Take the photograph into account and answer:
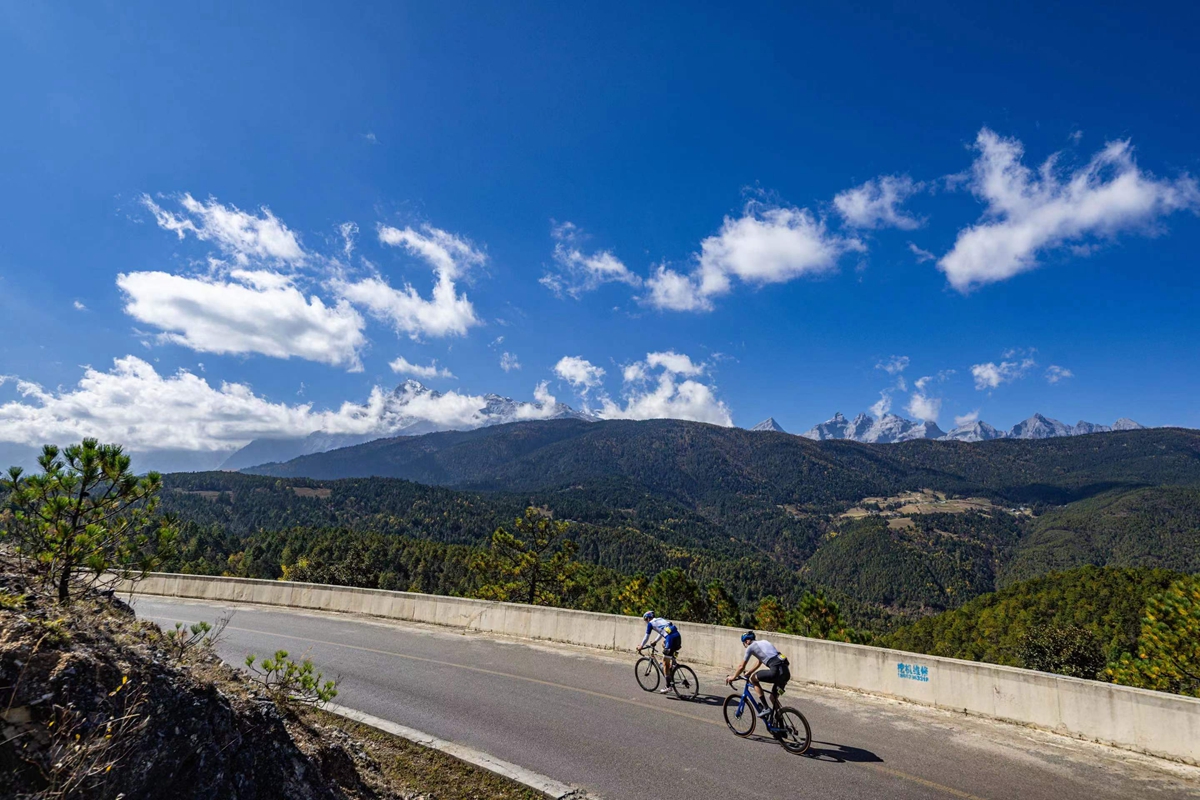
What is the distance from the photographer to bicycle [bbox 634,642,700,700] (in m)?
12.6

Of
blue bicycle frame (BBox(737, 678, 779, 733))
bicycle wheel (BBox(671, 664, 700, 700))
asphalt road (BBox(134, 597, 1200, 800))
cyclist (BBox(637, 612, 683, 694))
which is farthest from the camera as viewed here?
bicycle wheel (BBox(671, 664, 700, 700))

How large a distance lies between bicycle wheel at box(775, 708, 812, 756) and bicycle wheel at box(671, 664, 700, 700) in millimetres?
2781

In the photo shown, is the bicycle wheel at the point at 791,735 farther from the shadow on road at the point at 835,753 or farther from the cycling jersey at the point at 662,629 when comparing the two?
the cycling jersey at the point at 662,629

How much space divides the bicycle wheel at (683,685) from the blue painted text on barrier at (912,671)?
4.27 m

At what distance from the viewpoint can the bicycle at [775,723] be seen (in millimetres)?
9447

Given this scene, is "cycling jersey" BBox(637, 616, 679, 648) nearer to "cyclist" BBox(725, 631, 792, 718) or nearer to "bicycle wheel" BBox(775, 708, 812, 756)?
"cyclist" BBox(725, 631, 792, 718)

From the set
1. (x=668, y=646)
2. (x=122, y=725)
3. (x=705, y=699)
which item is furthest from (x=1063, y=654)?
(x=122, y=725)

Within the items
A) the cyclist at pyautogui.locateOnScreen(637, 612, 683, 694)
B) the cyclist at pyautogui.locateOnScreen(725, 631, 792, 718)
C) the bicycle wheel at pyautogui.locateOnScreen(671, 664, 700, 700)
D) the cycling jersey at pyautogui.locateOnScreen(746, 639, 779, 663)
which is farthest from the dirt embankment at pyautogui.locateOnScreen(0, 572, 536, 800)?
the bicycle wheel at pyautogui.locateOnScreen(671, 664, 700, 700)

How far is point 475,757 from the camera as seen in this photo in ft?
28.2

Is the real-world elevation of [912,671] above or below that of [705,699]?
above

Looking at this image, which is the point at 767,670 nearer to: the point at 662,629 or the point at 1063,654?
the point at 662,629

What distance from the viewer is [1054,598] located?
Answer: 8850 centimetres

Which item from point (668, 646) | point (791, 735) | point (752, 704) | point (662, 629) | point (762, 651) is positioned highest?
point (762, 651)

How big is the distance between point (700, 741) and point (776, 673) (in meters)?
1.72
